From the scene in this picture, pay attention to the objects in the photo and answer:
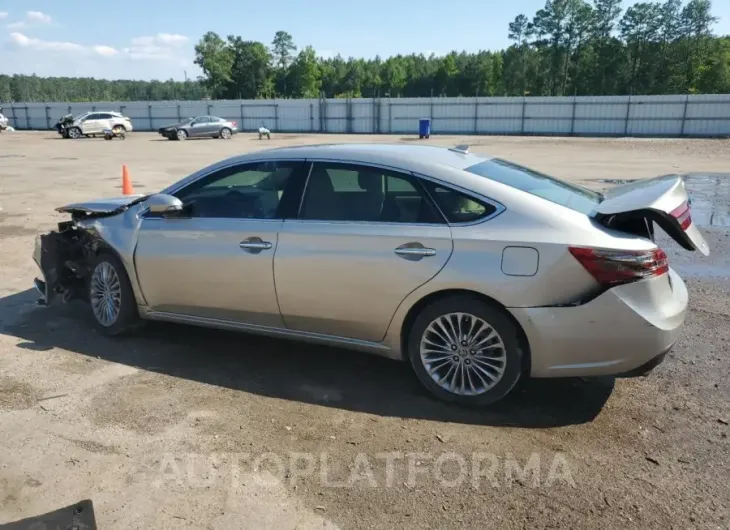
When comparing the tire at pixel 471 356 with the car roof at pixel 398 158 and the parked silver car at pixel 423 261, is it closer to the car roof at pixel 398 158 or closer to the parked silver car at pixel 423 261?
the parked silver car at pixel 423 261

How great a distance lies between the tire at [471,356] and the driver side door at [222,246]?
111 centimetres

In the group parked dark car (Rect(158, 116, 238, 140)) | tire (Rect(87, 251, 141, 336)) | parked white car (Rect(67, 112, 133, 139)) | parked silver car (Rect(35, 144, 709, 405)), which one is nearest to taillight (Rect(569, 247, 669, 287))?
parked silver car (Rect(35, 144, 709, 405))

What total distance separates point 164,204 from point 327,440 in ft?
7.37

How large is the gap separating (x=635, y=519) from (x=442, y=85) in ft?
420

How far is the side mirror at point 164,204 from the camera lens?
4.55 m

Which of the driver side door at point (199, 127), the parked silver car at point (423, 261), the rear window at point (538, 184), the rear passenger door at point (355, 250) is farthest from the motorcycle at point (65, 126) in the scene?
the rear window at point (538, 184)

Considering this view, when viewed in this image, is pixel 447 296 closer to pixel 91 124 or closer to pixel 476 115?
pixel 91 124

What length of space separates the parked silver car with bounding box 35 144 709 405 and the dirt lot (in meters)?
0.34

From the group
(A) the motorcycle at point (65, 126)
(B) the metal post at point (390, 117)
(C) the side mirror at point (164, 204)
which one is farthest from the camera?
(B) the metal post at point (390, 117)

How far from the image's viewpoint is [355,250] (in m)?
3.91

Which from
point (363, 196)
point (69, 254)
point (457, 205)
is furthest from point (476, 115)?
point (457, 205)

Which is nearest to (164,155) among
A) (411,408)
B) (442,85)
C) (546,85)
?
(411,408)

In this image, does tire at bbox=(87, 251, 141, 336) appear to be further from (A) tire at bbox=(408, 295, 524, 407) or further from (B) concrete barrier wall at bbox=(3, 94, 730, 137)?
(B) concrete barrier wall at bbox=(3, 94, 730, 137)

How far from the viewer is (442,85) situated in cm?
12406
